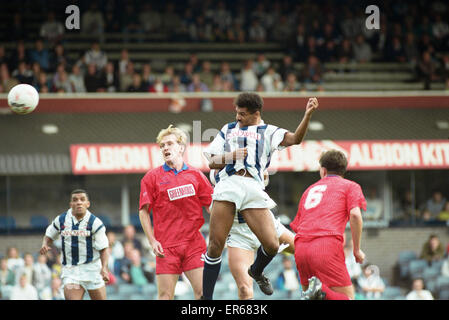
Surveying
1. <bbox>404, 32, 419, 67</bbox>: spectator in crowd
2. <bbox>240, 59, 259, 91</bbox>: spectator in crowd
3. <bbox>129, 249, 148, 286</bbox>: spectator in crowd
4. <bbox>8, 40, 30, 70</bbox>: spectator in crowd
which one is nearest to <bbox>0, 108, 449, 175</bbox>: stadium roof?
<bbox>240, 59, 259, 91</bbox>: spectator in crowd

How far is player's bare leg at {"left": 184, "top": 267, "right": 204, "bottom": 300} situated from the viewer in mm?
6828

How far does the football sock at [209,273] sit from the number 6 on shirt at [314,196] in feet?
3.13

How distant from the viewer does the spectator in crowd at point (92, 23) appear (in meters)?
17.8

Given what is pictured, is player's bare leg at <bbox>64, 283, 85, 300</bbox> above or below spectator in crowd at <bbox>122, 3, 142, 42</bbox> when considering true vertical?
below

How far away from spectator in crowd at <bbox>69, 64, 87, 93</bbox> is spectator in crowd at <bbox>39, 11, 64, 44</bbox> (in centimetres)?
190

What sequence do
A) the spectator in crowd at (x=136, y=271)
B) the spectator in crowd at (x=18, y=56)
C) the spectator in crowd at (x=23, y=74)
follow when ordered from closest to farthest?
1. the spectator in crowd at (x=136, y=271)
2. the spectator in crowd at (x=23, y=74)
3. the spectator in crowd at (x=18, y=56)

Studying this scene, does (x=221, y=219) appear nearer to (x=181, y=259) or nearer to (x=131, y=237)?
(x=181, y=259)

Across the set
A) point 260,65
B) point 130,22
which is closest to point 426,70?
point 260,65

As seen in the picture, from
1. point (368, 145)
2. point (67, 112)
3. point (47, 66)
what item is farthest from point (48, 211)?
point (368, 145)

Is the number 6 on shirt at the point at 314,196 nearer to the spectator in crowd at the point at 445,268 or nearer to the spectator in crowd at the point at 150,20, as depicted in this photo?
the spectator in crowd at the point at 445,268

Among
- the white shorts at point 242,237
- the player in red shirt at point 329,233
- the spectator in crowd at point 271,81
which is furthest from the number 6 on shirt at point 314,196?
the spectator in crowd at point 271,81

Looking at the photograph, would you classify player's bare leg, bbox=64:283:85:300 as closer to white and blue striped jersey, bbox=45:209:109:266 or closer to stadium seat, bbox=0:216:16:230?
white and blue striped jersey, bbox=45:209:109:266

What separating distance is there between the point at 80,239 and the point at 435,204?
35.1 ft

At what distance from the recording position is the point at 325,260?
6086 mm
